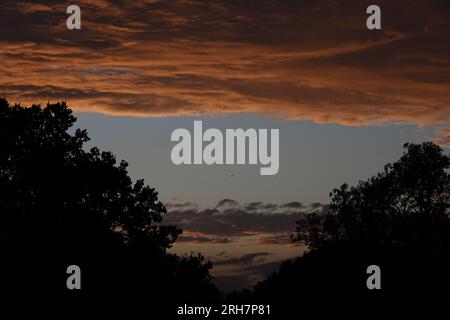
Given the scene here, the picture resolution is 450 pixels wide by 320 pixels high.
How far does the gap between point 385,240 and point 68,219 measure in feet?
93.8

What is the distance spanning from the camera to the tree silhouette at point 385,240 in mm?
48344

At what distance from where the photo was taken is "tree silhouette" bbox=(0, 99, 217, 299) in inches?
1751

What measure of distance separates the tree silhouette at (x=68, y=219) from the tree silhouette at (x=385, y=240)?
28.1 ft

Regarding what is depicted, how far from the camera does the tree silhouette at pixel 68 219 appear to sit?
146ft

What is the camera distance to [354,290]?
47938 millimetres

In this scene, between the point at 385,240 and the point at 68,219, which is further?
the point at 385,240

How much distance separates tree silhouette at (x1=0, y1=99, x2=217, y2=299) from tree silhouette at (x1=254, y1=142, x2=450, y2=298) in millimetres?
8573

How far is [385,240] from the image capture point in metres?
65.4
